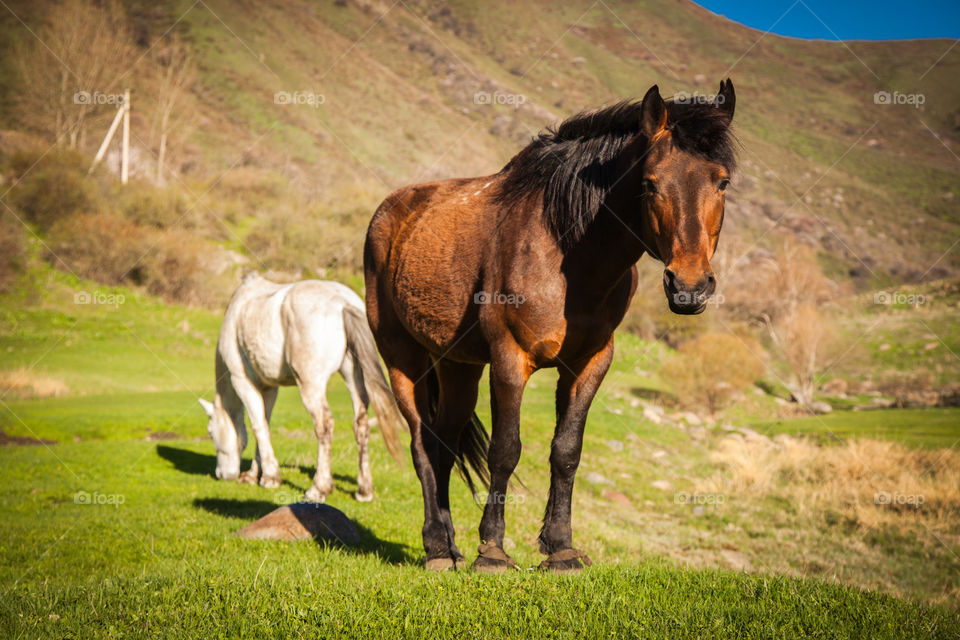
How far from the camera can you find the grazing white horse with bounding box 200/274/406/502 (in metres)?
11.1

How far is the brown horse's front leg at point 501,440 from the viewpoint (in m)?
4.55

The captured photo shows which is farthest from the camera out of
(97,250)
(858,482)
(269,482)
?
(97,250)

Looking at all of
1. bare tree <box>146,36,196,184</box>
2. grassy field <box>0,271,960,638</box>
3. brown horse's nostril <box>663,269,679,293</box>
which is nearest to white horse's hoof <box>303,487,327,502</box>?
grassy field <box>0,271,960,638</box>

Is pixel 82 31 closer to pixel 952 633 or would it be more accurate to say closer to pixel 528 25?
pixel 952 633

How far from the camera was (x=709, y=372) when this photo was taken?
36500mm

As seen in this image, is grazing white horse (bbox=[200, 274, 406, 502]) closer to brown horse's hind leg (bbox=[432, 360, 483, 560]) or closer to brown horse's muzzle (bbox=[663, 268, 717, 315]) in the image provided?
brown horse's hind leg (bbox=[432, 360, 483, 560])

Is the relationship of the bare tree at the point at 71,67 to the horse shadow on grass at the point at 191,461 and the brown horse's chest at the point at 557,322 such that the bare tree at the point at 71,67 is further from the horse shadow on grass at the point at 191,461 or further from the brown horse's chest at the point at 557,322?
the brown horse's chest at the point at 557,322

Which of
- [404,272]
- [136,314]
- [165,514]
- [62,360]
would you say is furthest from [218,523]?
[136,314]

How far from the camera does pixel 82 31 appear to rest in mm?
51219

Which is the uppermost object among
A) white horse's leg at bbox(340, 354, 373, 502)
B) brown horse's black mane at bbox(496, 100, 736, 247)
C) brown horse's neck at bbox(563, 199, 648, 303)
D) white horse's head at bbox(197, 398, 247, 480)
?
brown horse's black mane at bbox(496, 100, 736, 247)

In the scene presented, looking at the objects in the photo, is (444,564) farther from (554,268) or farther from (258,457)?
(258,457)

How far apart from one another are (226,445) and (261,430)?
1.07m

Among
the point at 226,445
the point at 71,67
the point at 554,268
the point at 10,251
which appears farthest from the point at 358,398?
the point at 71,67

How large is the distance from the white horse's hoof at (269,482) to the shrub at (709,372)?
28033 millimetres
